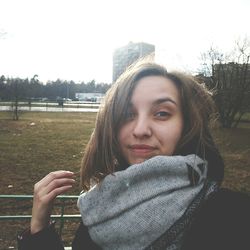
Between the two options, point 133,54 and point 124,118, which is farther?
point 133,54

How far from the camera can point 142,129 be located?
55.7 inches

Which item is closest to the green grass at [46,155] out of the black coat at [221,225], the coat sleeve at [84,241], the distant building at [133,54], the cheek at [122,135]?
the distant building at [133,54]

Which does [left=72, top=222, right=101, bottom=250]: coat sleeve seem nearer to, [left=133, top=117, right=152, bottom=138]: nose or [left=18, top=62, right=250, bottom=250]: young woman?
[left=18, top=62, right=250, bottom=250]: young woman

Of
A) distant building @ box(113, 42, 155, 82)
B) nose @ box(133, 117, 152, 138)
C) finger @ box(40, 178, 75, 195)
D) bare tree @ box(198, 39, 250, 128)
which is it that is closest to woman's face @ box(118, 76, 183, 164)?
nose @ box(133, 117, 152, 138)

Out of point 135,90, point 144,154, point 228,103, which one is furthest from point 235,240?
point 228,103

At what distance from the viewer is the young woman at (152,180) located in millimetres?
1257

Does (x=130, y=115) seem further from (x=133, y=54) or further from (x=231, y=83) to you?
(x=231, y=83)

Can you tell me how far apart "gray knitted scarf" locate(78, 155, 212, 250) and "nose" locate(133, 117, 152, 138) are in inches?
4.6

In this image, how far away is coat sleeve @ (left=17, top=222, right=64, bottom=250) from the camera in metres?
1.49

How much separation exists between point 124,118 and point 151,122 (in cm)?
15

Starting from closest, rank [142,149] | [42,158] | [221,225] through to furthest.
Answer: [221,225] < [142,149] < [42,158]

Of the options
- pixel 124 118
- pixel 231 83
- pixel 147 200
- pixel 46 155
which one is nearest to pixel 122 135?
pixel 124 118

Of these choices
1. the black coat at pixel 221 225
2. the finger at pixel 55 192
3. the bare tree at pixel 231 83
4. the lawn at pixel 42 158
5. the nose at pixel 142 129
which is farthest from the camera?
the bare tree at pixel 231 83

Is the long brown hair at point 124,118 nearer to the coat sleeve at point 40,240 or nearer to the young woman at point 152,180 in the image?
the young woman at point 152,180
